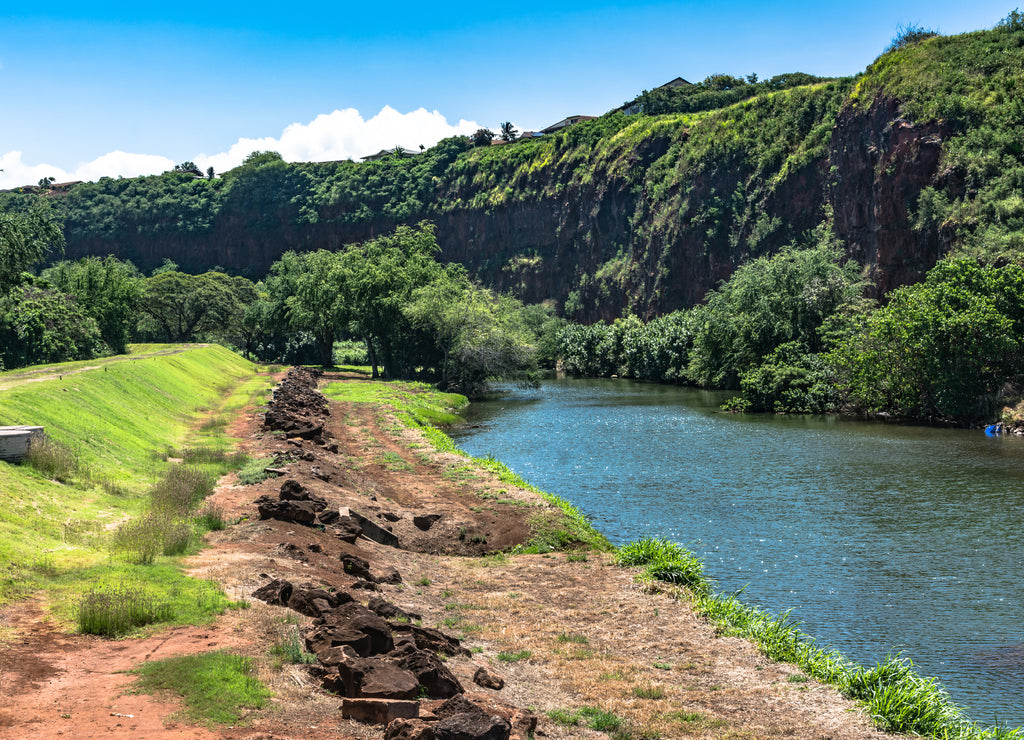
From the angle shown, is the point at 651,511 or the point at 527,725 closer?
the point at 527,725

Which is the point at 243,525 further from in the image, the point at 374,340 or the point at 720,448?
the point at 374,340

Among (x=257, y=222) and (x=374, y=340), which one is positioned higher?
(x=257, y=222)

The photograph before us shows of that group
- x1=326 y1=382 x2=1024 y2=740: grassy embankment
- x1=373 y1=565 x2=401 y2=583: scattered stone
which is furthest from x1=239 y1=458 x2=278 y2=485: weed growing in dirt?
x1=326 y1=382 x2=1024 y2=740: grassy embankment

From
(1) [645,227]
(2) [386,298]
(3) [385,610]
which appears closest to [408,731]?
(3) [385,610]

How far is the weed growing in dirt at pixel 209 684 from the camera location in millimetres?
9781

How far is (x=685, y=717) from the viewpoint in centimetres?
1172

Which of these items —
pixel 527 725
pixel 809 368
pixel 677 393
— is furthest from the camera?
pixel 677 393

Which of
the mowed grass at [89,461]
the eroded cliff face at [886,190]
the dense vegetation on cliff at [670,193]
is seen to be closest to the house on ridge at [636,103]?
the dense vegetation on cliff at [670,193]

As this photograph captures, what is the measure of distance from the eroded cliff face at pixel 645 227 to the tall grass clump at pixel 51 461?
65460mm

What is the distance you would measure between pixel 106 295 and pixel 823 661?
80.2 metres

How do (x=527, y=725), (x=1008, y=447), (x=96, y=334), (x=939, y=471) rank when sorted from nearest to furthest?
(x=527, y=725) → (x=939, y=471) → (x=1008, y=447) → (x=96, y=334)

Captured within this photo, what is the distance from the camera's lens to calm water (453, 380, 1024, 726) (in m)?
17.4

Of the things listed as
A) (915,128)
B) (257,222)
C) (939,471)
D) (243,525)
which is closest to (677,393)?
(915,128)

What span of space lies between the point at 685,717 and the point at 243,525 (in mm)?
12435
